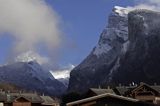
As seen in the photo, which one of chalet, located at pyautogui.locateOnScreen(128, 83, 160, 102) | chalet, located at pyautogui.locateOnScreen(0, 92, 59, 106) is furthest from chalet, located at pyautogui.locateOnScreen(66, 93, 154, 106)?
chalet, located at pyautogui.locateOnScreen(0, 92, 59, 106)

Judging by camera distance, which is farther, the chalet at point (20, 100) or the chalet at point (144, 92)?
the chalet at point (20, 100)

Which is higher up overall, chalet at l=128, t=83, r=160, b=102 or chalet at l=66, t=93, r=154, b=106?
chalet at l=128, t=83, r=160, b=102

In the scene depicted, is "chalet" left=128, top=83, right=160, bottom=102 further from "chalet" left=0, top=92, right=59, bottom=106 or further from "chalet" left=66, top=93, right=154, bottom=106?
"chalet" left=66, top=93, right=154, bottom=106

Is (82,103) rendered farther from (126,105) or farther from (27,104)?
(27,104)

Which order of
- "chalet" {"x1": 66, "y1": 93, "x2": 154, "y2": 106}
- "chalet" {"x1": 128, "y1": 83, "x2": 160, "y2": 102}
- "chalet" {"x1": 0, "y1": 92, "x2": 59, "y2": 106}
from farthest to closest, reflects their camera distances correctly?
"chalet" {"x1": 0, "y1": 92, "x2": 59, "y2": 106}, "chalet" {"x1": 128, "y1": 83, "x2": 160, "y2": 102}, "chalet" {"x1": 66, "y1": 93, "x2": 154, "y2": 106}

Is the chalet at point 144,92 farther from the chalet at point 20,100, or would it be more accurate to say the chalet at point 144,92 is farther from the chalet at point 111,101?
the chalet at point 111,101

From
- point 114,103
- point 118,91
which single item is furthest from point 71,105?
point 118,91

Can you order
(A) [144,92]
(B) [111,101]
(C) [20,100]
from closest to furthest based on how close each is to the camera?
(B) [111,101] → (A) [144,92] → (C) [20,100]

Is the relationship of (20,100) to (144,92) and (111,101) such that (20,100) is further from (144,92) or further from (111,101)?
(111,101)

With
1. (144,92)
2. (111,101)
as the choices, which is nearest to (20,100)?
(144,92)

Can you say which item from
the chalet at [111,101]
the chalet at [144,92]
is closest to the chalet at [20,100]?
the chalet at [144,92]

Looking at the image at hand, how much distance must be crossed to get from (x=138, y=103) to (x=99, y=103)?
4.29 meters

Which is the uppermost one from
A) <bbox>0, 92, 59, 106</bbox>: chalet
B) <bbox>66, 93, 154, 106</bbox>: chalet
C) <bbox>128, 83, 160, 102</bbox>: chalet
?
<bbox>0, 92, 59, 106</bbox>: chalet

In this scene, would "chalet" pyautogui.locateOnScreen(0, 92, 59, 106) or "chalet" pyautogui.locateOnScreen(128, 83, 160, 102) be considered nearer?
"chalet" pyautogui.locateOnScreen(128, 83, 160, 102)
